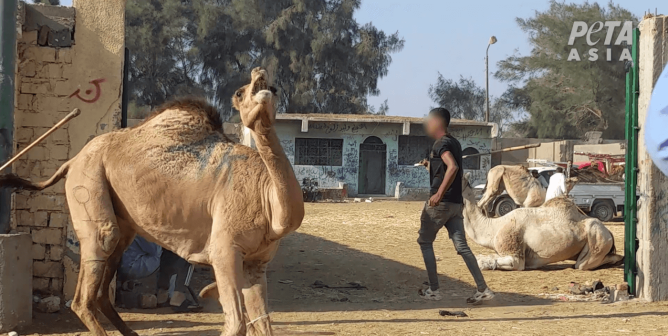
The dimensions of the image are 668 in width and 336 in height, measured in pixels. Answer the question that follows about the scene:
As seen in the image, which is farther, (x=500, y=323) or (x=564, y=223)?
(x=564, y=223)

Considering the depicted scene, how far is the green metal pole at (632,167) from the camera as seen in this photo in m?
8.02

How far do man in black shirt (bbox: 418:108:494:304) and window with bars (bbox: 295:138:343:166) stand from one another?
24.3m

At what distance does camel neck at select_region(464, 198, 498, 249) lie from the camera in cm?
1053

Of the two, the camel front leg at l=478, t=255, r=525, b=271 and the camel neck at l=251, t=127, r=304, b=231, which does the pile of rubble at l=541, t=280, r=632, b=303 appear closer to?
the camel front leg at l=478, t=255, r=525, b=271

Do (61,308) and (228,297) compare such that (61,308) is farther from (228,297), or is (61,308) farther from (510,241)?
(510,241)

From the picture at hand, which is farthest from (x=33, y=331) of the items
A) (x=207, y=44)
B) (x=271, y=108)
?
(x=207, y=44)

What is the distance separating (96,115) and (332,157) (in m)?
25.7

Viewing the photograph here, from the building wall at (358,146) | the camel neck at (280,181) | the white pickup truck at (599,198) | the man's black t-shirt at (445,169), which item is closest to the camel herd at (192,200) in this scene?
the camel neck at (280,181)

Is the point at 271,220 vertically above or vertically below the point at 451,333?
above

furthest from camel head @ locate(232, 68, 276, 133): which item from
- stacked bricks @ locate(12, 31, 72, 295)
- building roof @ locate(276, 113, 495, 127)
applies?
building roof @ locate(276, 113, 495, 127)

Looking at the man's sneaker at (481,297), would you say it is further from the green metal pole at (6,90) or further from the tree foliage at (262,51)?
the tree foliage at (262,51)

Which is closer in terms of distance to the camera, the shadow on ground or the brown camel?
the brown camel

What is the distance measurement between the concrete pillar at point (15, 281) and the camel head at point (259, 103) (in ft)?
9.01

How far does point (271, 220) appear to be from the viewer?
511 cm
